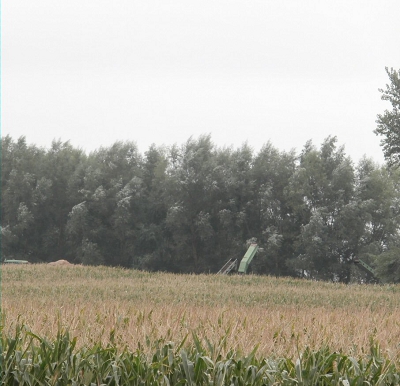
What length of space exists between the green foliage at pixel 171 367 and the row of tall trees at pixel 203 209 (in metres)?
40.4

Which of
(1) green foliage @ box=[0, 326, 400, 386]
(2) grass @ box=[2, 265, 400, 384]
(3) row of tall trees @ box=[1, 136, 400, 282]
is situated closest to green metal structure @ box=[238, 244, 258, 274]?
(3) row of tall trees @ box=[1, 136, 400, 282]

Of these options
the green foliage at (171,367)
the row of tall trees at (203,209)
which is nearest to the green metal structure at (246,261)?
the row of tall trees at (203,209)

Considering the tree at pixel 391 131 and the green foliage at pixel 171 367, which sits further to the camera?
the tree at pixel 391 131

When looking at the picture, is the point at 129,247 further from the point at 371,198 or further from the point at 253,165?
the point at 371,198

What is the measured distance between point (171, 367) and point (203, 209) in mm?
46110

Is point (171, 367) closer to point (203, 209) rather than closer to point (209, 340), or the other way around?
point (209, 340)

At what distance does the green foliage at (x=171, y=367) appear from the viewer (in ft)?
19.8

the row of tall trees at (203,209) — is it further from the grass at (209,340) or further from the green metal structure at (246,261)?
the grass at (209,340)

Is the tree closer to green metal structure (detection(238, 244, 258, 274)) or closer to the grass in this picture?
green metal structure (detection(238, 244, 258, 274))

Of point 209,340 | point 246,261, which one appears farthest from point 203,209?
point 209,340

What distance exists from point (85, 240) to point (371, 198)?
22.0 metres

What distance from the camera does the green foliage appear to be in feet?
19.8

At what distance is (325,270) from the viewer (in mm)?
48062

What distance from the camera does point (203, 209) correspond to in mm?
52375
